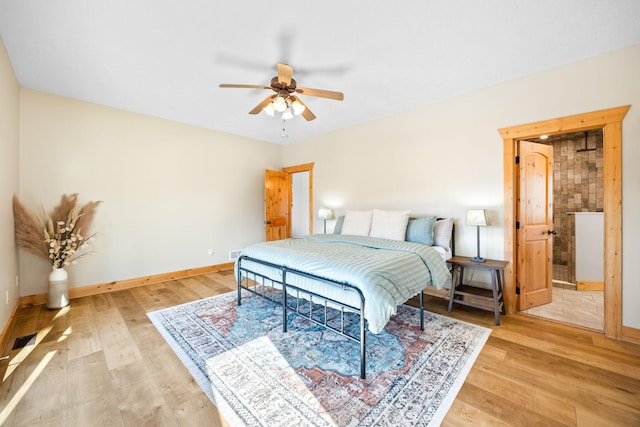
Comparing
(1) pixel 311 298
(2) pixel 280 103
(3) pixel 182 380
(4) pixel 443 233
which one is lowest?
(3) pixel 182 380

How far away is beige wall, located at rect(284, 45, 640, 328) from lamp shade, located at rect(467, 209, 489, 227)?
29cm

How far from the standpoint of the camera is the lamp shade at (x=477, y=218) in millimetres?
2951

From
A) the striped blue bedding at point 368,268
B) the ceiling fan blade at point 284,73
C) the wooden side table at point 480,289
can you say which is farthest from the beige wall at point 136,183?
the wooden side table at point 480,289

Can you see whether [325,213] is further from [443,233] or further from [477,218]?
[477,218]

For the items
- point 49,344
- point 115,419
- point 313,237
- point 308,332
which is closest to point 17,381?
point 49,344

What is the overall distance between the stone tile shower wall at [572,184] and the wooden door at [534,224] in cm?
177

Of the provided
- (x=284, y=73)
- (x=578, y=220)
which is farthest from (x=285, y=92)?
→ (x=578, y=220)

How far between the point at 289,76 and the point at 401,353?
2.72 m

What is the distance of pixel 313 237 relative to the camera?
3.77 m

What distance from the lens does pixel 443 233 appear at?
3324mm

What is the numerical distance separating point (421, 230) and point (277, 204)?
131 inches

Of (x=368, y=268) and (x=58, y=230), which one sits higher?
(x=58, y=230)

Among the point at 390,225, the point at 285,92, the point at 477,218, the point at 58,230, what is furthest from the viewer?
the point at 390,225

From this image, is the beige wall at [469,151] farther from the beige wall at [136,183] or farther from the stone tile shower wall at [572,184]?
the stone tile shower wall at [572,184]
